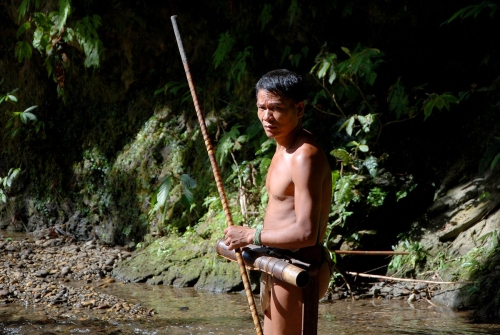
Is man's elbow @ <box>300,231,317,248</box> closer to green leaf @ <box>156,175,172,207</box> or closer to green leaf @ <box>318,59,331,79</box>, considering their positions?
green leaf @ <box>318,59,331,79</box>

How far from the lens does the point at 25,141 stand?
10.2 meters

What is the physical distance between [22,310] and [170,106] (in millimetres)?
3871

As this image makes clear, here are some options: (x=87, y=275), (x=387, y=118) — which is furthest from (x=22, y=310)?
(x=387, y=118)

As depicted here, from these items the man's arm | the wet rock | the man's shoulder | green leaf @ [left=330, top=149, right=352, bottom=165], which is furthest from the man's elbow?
the wet rock

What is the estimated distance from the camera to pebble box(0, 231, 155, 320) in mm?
5867

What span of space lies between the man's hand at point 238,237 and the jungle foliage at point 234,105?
3.15m

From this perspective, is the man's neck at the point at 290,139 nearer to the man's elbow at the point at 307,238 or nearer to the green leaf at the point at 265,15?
the man's elbow at the point at 307,238

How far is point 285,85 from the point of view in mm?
3111

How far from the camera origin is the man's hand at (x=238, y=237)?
3.14 metres

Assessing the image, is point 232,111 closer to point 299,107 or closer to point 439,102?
point 439,102

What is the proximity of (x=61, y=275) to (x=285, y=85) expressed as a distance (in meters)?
4.91

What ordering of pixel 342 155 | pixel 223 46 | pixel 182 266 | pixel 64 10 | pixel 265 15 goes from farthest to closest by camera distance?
pixel 64 10 → pixel 223 46 → pixel 265 15 → pixel 182 266 → pixel 342 155

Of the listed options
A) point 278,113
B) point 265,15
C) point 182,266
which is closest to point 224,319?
point 182,266

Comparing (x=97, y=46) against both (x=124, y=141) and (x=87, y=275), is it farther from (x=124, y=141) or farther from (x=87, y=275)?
(x=87, y=275)
